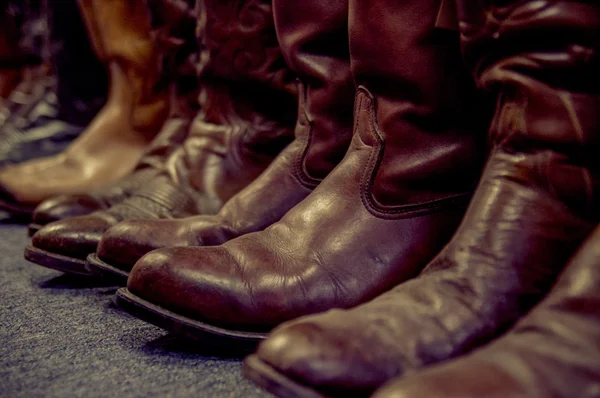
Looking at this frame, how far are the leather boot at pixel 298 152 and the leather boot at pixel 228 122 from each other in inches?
7.9

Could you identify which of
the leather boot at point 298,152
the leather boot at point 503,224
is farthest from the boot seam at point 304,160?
the leather boot at point 503,224

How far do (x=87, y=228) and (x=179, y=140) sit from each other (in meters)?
0.47

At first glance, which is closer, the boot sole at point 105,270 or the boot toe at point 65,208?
the boot sole at point 105,270

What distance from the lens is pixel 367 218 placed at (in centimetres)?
76

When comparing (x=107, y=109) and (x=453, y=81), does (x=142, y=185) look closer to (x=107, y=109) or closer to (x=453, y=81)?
(x=107, y=109)

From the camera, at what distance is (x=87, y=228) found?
1.11m

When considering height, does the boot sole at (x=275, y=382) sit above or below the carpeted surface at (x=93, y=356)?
above

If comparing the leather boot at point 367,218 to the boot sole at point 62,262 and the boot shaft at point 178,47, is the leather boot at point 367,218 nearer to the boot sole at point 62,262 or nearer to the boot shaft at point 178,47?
the boot sole at point 62,262

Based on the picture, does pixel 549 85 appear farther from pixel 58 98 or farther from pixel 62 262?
pixel 58 98

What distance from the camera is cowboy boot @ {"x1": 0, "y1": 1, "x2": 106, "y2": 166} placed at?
7.46ft

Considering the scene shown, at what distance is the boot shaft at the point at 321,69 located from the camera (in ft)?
2.97

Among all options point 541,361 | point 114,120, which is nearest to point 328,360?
point 541,361

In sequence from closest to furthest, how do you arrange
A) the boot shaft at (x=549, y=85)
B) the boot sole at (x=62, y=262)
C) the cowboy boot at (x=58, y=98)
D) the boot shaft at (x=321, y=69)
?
the boot shaft at (x=549, y=85) < the boot shaft at (x=321, y=69) < the boot sole at (x=62, y=262) < the cowboy boot at (x=58, y=98)

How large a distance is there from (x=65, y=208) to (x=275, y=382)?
1063 mm
